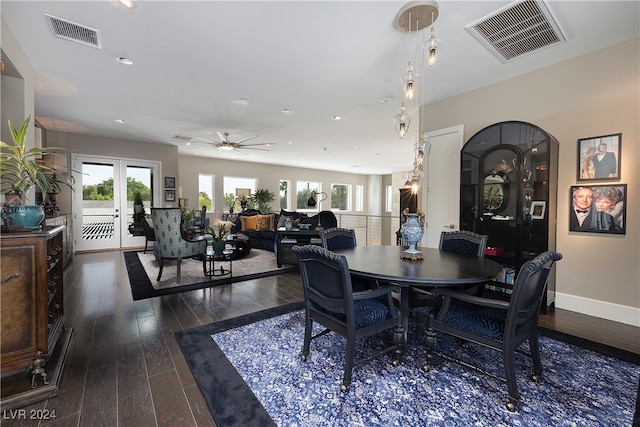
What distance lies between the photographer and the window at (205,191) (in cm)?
917

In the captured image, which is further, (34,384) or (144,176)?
(144,176)

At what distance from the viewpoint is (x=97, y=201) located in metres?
6.59

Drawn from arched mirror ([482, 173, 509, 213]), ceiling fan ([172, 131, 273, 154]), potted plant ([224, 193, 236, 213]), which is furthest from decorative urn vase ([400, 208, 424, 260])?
potted plant ([224, 193, 236, 213])

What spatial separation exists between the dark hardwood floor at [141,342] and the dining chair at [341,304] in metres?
0.86

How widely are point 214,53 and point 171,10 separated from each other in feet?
2.11

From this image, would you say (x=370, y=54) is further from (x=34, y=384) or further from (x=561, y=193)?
(x=34, y=384)

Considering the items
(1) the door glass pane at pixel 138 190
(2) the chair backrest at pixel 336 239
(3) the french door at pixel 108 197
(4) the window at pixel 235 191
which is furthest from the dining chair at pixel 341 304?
(4) the window at pixel 235 191

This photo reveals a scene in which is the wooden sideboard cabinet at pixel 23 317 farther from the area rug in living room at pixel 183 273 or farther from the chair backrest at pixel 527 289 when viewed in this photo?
the chair backrest at pixel 527 289

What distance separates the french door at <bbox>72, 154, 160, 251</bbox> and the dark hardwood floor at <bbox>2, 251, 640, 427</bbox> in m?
2.85

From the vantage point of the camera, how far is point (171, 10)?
2.25m

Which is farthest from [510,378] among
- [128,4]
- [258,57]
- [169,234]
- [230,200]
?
[230,200]

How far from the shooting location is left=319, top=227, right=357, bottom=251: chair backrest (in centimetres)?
278

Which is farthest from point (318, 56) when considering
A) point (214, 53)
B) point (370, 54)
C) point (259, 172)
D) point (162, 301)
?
A: point (259, 172)

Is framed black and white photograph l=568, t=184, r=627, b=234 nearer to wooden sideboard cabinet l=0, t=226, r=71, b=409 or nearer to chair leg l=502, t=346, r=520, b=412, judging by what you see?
chair leg l=502, t=346, r=520, b=412
